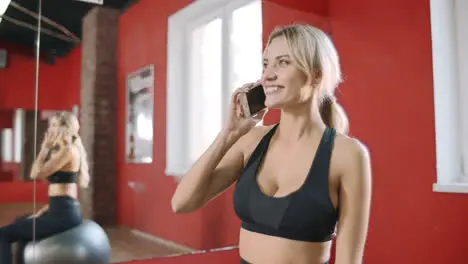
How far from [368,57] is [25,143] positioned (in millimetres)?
1471

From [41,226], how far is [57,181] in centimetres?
15

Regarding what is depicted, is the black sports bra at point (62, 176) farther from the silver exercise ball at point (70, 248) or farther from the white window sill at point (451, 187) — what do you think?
the white window sill at point (451, 187)

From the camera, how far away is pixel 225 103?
188cm

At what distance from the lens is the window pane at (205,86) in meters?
1.78

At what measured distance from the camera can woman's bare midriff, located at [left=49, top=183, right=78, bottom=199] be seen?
54.4 inches

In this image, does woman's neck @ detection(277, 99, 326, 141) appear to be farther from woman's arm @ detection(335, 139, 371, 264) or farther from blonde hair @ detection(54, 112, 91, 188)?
blonde hair @ detection(54, 112, 91, 188)

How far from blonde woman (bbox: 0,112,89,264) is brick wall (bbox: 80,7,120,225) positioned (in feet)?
0.13

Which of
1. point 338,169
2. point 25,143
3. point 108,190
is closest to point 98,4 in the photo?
point 25,143

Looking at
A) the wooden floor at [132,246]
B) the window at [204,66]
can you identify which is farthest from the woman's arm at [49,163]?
the window at [204,66]

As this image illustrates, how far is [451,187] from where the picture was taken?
157 cm

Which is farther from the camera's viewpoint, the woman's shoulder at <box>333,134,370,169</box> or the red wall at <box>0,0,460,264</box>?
the red wall at <box>0,0,460,264</box>

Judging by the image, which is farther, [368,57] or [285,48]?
[368,57]

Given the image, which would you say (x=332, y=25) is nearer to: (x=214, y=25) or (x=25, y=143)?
(x=214, y=25)

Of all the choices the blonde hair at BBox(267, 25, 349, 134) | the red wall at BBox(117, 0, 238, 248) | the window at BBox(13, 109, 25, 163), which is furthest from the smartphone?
the window at BBox(13, 109, 25, 163)
